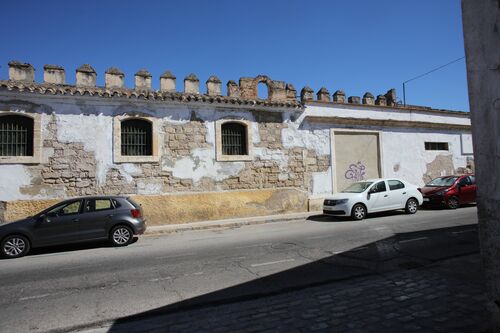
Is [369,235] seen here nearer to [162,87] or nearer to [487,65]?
[487,65]

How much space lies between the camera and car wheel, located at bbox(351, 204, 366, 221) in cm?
1314

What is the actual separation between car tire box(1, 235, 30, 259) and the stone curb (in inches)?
147

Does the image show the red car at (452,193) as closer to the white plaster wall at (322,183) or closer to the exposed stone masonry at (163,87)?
the white plaster wall at (322,183)

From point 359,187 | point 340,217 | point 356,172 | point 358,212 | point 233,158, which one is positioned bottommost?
point 340,217

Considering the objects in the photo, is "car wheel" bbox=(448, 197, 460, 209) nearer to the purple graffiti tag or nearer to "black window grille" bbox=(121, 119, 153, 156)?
the purple graffiti tag

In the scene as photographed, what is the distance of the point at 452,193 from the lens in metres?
15.5

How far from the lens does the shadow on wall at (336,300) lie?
155 inches

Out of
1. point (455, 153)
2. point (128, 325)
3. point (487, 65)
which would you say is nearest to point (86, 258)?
point (128, 325)

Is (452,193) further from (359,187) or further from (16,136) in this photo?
(16,136)

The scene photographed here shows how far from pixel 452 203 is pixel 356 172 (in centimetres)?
452

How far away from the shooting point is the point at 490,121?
3275 millimetres

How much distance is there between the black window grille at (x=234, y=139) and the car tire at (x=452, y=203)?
9496 millimetres

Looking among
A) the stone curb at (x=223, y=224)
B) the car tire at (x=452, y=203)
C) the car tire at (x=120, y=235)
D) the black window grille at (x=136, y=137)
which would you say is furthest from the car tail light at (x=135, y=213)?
the car tire at (x=452, y=203)

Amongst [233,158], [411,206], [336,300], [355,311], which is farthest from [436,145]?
[355,311]
